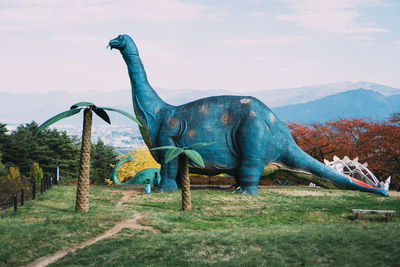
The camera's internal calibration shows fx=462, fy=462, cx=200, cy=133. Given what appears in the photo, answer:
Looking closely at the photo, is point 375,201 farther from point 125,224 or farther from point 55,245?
point 55,245

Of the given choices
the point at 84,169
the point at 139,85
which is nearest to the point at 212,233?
the point at 84,169

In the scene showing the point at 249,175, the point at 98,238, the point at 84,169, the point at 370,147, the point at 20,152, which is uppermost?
the point at 370,147

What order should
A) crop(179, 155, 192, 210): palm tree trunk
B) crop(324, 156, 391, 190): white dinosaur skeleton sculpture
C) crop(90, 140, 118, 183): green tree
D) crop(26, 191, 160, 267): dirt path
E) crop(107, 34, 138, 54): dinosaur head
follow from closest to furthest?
1. crop(26, 191, 160, 267): dirt path
2. crop(179, 155, 192, 210): palm tree trunk
3. crop(107, 34, 138, 54): dinosaur head
4. crop(324, 156, 391, 190): white dinosaur skeleton sculpture
5. crop(90, 140, 118, 183): green tree

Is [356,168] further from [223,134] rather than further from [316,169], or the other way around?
[223,134]

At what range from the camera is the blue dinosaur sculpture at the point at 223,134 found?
19016 mm

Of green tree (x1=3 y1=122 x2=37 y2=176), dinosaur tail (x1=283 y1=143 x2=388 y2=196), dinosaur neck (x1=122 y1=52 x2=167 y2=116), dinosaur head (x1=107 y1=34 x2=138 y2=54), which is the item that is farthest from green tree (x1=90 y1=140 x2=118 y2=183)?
dinosaur tail (x1=283 y1=143 x2=388 y2=196)

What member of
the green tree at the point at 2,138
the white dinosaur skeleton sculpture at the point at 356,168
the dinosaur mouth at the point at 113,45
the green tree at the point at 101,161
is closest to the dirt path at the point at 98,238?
the dinosaur mouth at the point at 113,45

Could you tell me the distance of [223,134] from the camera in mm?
19297

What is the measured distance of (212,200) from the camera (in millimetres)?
17406

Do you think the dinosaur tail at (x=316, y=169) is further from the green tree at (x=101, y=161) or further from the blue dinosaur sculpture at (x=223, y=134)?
the green tree at (x=101, y=161)

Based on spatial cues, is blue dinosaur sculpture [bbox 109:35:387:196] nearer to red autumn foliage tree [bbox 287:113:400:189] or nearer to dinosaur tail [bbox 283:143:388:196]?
dinosaur tail [bbox 283:143:388:196]

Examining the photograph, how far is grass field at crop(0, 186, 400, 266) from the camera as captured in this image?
929 centimetres

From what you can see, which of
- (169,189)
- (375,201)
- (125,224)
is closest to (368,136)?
(375,201)

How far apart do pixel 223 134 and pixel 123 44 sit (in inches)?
230
